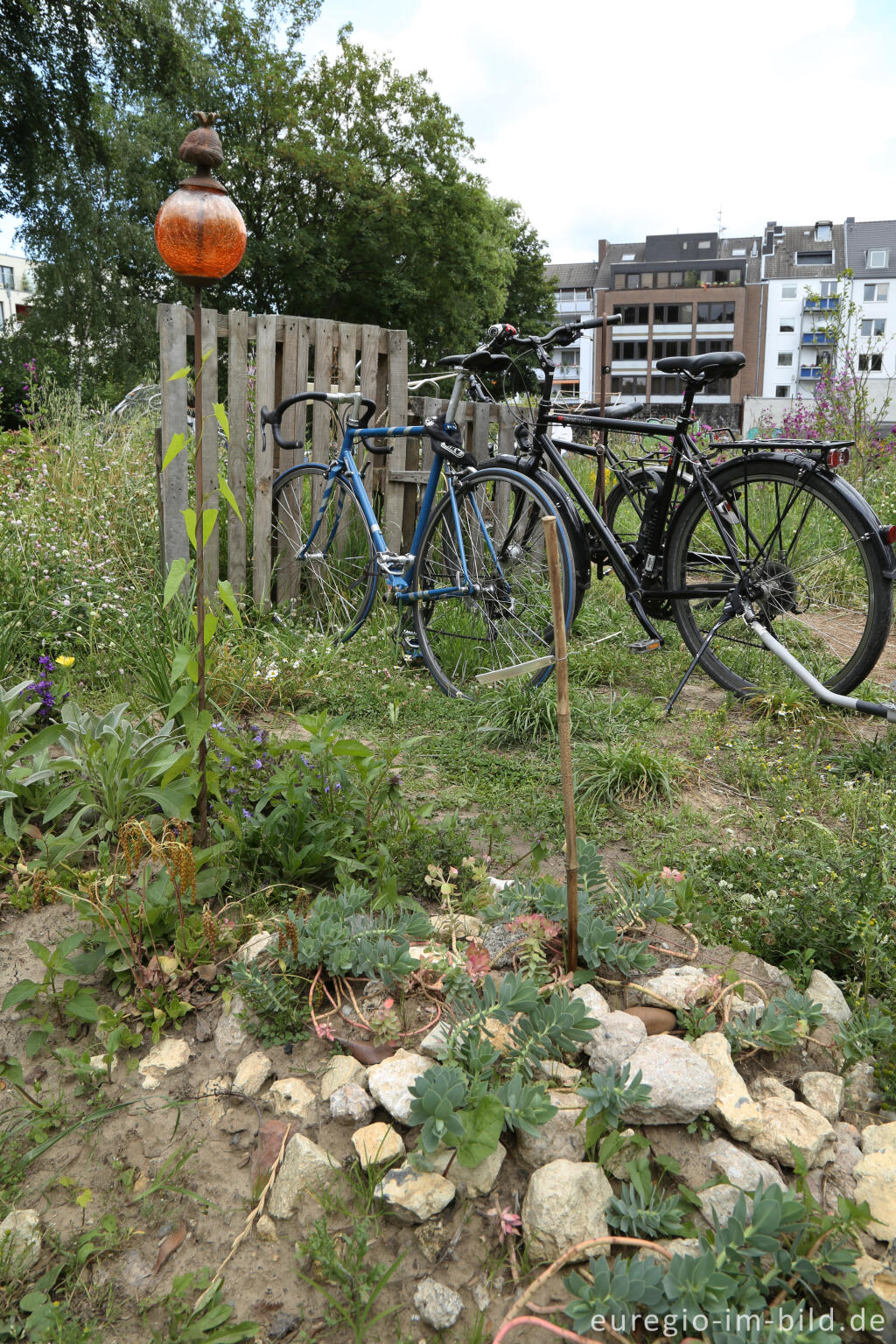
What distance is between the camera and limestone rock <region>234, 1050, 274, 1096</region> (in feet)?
5.70

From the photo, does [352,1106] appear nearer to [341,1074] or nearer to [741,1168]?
[341,1074]

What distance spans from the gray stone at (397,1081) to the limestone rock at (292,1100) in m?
0.12

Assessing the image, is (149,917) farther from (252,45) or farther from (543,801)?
(252,45)

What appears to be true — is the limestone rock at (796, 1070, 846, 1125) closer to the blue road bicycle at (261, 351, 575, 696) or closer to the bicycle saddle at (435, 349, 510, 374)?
the blue road bicycle at (261, 351, 575, 696)

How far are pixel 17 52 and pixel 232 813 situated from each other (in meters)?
19.5

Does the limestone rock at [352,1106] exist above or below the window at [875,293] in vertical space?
below

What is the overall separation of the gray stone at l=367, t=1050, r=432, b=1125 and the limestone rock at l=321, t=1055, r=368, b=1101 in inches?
1.1

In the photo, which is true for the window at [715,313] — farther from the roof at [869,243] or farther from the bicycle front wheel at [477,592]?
the bicycle front wheel at [477,592]

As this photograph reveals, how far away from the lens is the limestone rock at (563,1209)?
1.41m

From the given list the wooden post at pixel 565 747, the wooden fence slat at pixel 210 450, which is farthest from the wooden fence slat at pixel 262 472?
the wooden post at pixel 565 747

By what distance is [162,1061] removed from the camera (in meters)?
1.83

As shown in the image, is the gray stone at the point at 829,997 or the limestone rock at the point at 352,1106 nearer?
the limestone rock at the point at 352,1106

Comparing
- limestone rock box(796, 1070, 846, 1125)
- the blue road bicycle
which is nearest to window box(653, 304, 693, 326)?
the blue road bicycle

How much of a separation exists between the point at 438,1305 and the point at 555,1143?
0.32 metres
